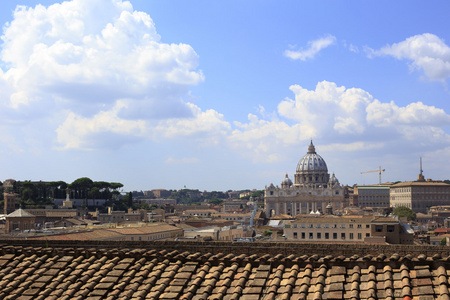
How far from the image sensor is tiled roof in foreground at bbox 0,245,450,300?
7.84 meters

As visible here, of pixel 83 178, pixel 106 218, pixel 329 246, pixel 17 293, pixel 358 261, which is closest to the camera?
pixel 358 261

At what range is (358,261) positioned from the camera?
8.33 m

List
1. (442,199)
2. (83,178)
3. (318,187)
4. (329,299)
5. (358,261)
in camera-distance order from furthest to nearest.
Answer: (318,187) → (442,199) → (83,178) → (358,261) → (329,299)

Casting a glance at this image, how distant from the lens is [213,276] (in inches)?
341

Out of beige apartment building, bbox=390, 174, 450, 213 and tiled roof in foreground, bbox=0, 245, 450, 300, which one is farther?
beige apartment building, bbox=390, 174, 450, 213

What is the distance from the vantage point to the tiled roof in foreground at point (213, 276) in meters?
7.84

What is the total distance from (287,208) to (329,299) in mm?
162018

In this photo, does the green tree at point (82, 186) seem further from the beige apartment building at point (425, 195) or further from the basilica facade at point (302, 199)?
the beige apartment building at point (425, 195)

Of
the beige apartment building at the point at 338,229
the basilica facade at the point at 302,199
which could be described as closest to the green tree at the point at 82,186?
the basilica facade at the point at 302,199

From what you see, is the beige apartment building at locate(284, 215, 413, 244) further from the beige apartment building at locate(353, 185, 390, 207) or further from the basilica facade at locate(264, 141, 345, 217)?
the beige apartment building at locate(353, 185, 390, 207)

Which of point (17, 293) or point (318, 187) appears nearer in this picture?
point (17, 293)

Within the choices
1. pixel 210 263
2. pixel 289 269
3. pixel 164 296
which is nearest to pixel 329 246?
pixel 289 269

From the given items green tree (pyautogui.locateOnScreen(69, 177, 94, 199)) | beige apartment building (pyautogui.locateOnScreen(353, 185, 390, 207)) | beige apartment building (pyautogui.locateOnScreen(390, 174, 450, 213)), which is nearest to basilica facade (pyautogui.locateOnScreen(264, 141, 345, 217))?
beige apartment building (pyautogui.locateOnScreen(353, 185, 390, 207))

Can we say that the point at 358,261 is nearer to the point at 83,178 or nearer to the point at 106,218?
the point at 106,218
